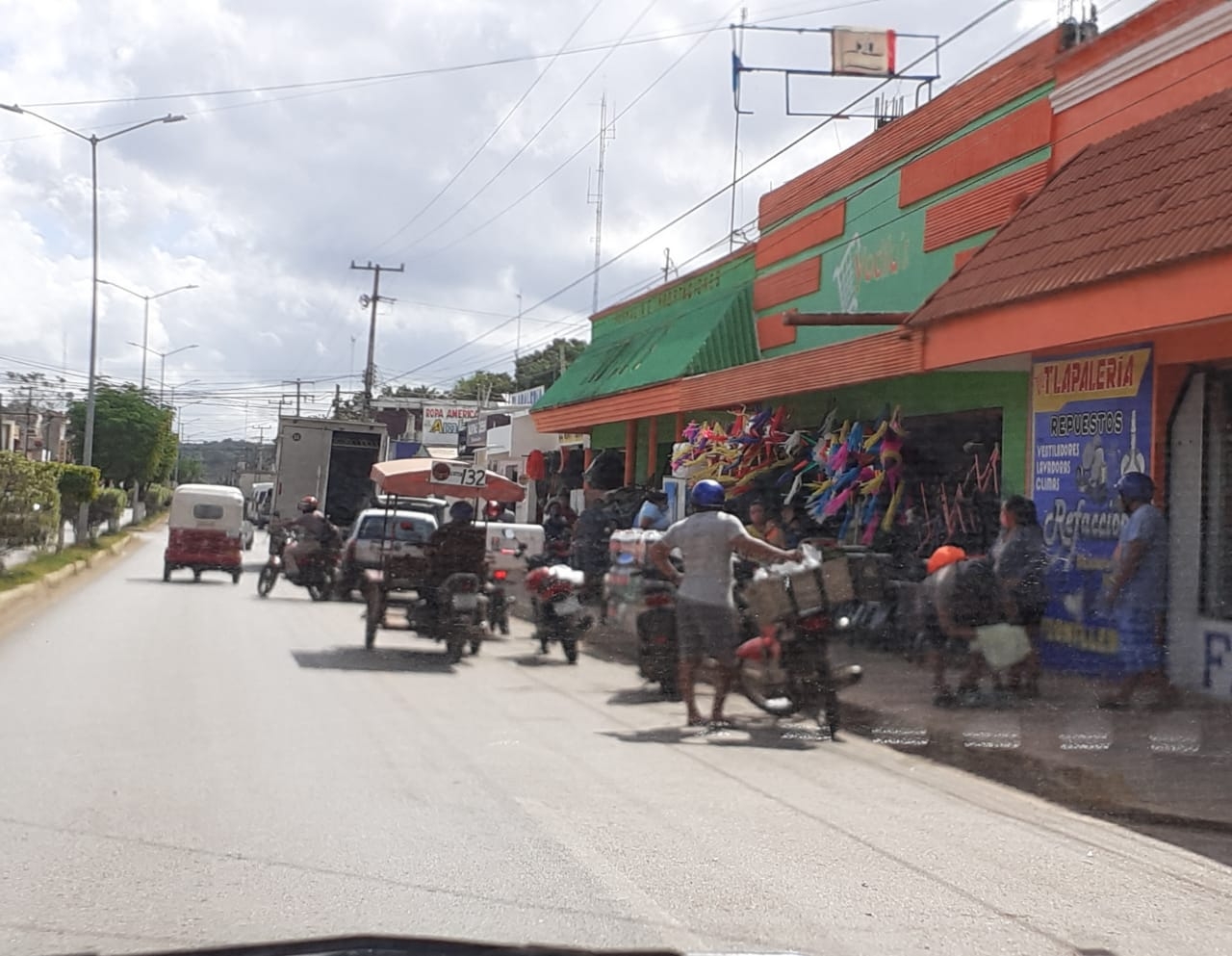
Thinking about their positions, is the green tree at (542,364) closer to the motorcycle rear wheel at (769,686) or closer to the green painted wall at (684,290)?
the green painted wall at (684,290)

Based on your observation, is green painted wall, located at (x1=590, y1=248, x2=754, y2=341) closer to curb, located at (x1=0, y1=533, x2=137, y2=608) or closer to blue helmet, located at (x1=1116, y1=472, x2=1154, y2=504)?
curb, located at (x1=0, y1=533, x2=137, y2=608)

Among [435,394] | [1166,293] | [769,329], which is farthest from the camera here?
[435,394]

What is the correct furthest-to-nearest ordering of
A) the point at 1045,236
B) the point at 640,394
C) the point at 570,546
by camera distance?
the point at 640,394 < the point at 570,546 < the point at 1045,236

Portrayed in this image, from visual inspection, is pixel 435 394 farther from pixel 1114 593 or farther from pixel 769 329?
pixel 1114 593

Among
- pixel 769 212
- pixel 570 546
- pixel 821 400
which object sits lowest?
pixel 570 546

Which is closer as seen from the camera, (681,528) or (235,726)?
(235,726)

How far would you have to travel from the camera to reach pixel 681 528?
9758mm

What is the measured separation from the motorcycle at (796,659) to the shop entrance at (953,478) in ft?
13.3

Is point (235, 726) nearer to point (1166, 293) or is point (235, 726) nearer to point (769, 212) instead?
point (1166, 293)

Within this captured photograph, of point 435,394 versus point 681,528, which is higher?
point 435,394

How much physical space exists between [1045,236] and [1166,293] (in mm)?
2257

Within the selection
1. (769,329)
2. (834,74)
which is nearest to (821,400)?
(769,329)

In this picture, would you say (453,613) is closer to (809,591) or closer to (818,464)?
(809,591)

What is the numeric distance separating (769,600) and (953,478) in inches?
227
